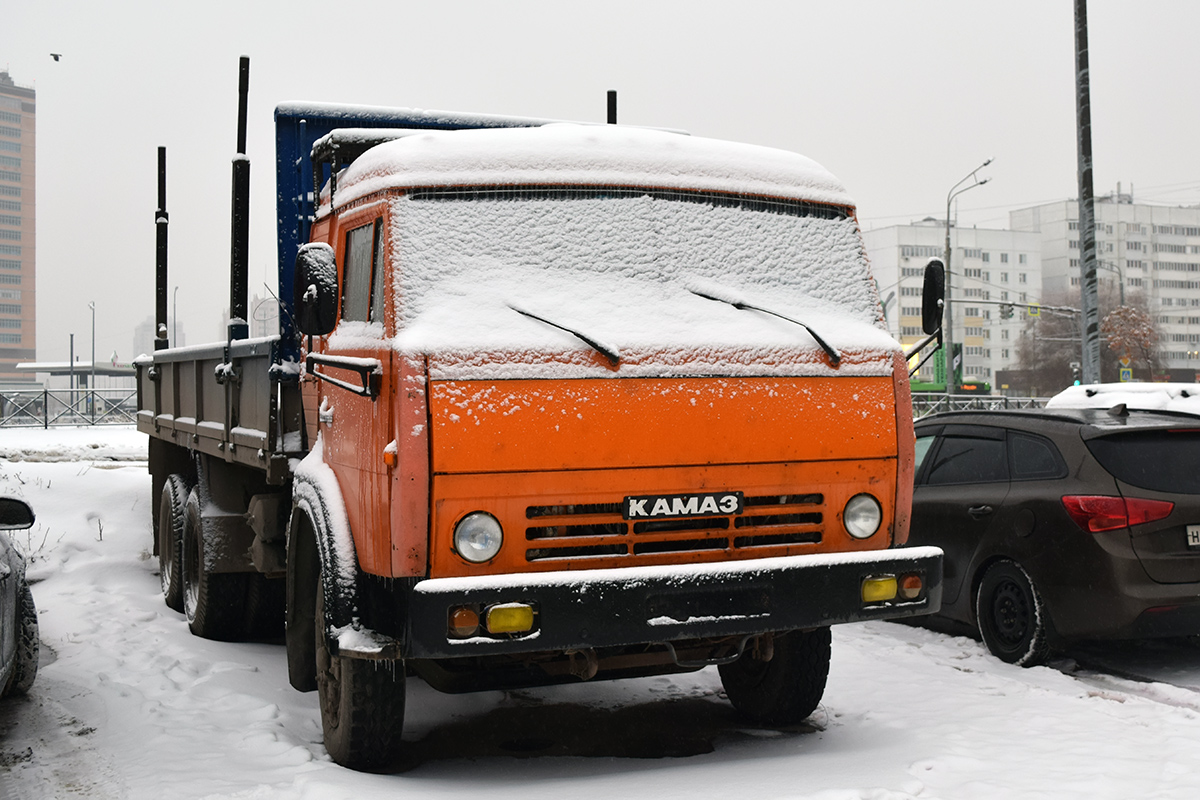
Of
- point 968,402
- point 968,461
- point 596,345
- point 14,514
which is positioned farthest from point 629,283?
point 968,402

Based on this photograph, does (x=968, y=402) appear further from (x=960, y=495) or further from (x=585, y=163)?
(x=585, y=163)

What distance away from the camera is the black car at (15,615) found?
17.3 ft

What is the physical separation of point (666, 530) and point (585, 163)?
1553 mm

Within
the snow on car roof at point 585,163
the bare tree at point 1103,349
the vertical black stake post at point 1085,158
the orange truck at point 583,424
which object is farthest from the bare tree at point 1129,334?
the orange truck at point 583,424

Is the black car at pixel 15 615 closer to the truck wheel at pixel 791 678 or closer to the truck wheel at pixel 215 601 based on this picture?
the truck wheel at pixel 215 601

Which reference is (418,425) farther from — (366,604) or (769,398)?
(769,398)

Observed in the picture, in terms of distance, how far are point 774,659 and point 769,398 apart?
1.68 m

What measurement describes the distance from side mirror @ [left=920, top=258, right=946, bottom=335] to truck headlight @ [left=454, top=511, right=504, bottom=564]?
2.31 metres

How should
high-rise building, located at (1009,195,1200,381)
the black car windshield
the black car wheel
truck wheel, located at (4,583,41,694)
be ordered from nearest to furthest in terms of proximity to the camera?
truck wheel, located at (4,583,41,694)
the black car windshield
the black car wheel
high-rise building, located at (1009,195,1200,381)

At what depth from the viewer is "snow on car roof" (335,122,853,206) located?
4875 mm

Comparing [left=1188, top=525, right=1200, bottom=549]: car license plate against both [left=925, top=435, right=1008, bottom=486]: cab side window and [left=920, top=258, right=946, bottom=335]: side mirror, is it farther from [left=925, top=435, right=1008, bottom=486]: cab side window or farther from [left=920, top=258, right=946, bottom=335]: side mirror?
[left=920, top=258, right=946, bottom=335]: side mirror

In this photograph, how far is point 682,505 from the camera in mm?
4586

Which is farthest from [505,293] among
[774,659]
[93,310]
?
[93,310]

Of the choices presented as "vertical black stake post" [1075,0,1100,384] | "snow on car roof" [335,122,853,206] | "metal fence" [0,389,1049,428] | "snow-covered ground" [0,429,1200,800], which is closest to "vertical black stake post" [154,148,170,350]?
"snow-covered ground" [0,429,1200,800]
